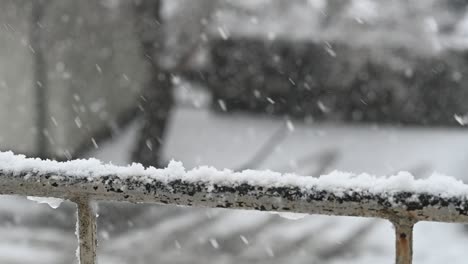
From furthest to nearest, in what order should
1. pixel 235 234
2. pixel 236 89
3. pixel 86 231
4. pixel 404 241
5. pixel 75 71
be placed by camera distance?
pixel 236 89 → pixel 75 71 → pixel 235 234 → pixel 86 231 → pixel 404 241

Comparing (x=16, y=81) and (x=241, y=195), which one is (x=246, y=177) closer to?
(x=241, y=195)

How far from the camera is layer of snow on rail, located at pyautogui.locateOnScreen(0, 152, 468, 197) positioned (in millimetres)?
778

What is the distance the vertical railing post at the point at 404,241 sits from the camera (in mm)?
811

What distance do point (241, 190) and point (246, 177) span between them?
0.02m

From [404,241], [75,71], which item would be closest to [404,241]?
[404,241]

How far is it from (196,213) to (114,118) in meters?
4.41

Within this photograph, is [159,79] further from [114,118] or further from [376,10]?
[376,10]

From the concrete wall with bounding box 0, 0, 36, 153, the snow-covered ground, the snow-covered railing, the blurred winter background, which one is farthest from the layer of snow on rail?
the concrete wall with bounding box 0, 0, 36, 153

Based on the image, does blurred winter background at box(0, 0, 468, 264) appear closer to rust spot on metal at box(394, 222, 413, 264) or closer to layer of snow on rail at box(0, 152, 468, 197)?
layer of snow on rail at box(0, 152, 468, 197)

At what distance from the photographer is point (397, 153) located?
10.9 metres

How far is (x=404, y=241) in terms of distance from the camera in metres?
0.82

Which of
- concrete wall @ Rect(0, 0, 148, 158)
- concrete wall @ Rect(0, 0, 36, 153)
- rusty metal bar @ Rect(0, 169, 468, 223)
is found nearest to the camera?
rusty metal bar @ Rect(0, 169, 468, 223)

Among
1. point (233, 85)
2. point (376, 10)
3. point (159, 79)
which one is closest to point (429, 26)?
point (376, 10)

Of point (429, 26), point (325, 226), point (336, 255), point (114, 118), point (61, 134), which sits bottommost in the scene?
point (336, 255)
